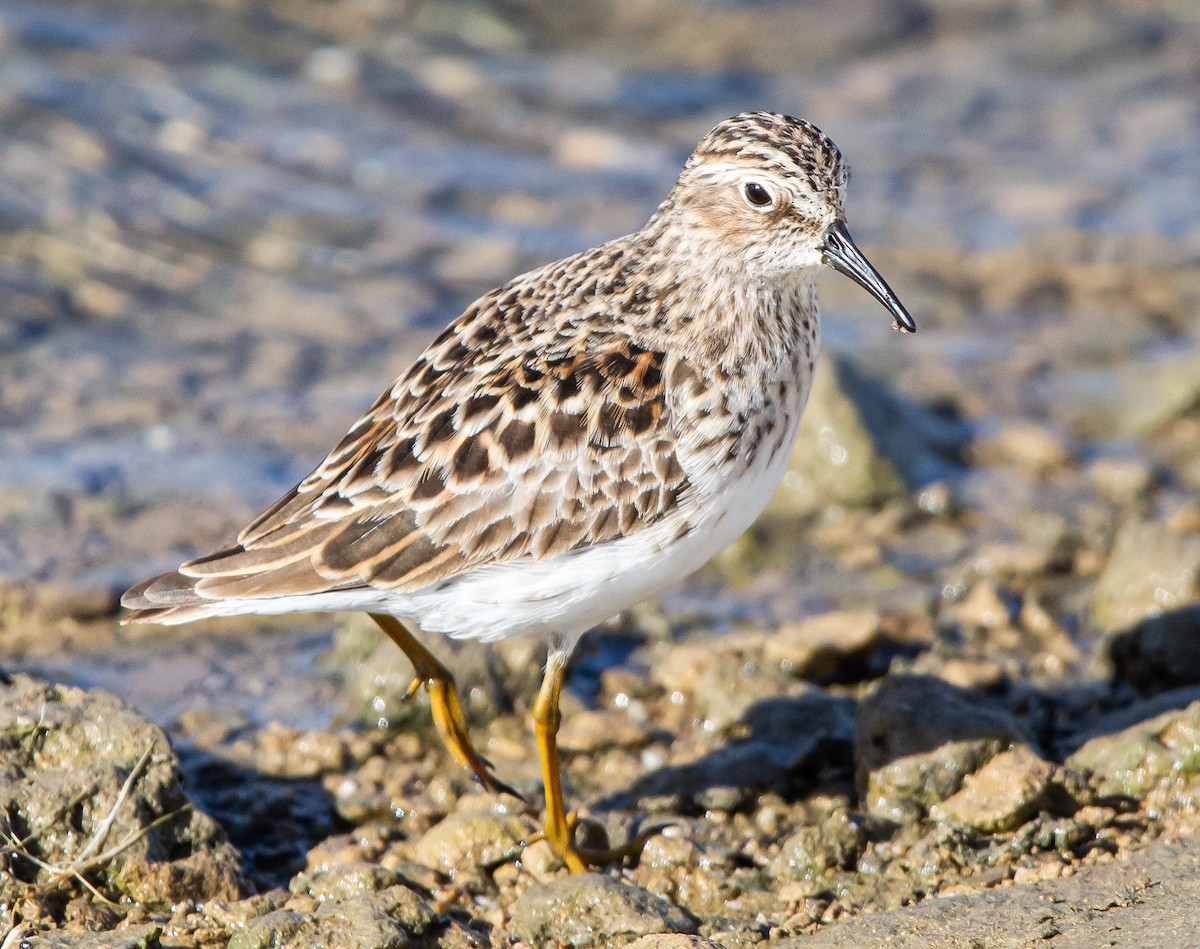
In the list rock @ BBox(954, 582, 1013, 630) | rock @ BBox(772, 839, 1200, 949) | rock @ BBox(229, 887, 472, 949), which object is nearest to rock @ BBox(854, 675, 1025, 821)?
rock @ BBox(772, 839, 1200, 949)

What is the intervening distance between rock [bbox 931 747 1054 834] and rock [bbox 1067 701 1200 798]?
23cm

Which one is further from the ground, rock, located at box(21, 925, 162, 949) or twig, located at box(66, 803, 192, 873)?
twig, located at box(66, 803, 192, 873)

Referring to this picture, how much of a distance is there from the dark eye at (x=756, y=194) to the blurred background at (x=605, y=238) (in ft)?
5.91

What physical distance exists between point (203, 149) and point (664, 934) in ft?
28.0

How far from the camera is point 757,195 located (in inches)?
210

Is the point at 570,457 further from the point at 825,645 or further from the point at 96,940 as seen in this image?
the point at 96,940

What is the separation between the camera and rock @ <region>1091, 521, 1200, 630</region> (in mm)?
6301

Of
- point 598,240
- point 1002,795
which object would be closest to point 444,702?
point 1002,795

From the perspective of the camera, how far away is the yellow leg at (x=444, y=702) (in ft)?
18.3

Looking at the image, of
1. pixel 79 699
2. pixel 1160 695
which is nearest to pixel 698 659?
pixel 1160 695

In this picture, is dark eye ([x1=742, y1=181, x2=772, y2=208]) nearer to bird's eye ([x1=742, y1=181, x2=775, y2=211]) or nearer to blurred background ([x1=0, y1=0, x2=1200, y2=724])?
bird's eye ([x1=742, y1=181, x2=775, y2=211])

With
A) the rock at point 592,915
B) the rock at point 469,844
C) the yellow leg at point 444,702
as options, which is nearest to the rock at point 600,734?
the yellow leg at point 444,702

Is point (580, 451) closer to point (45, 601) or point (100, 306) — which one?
point (45, 601)

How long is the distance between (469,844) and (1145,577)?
307 centimetres
